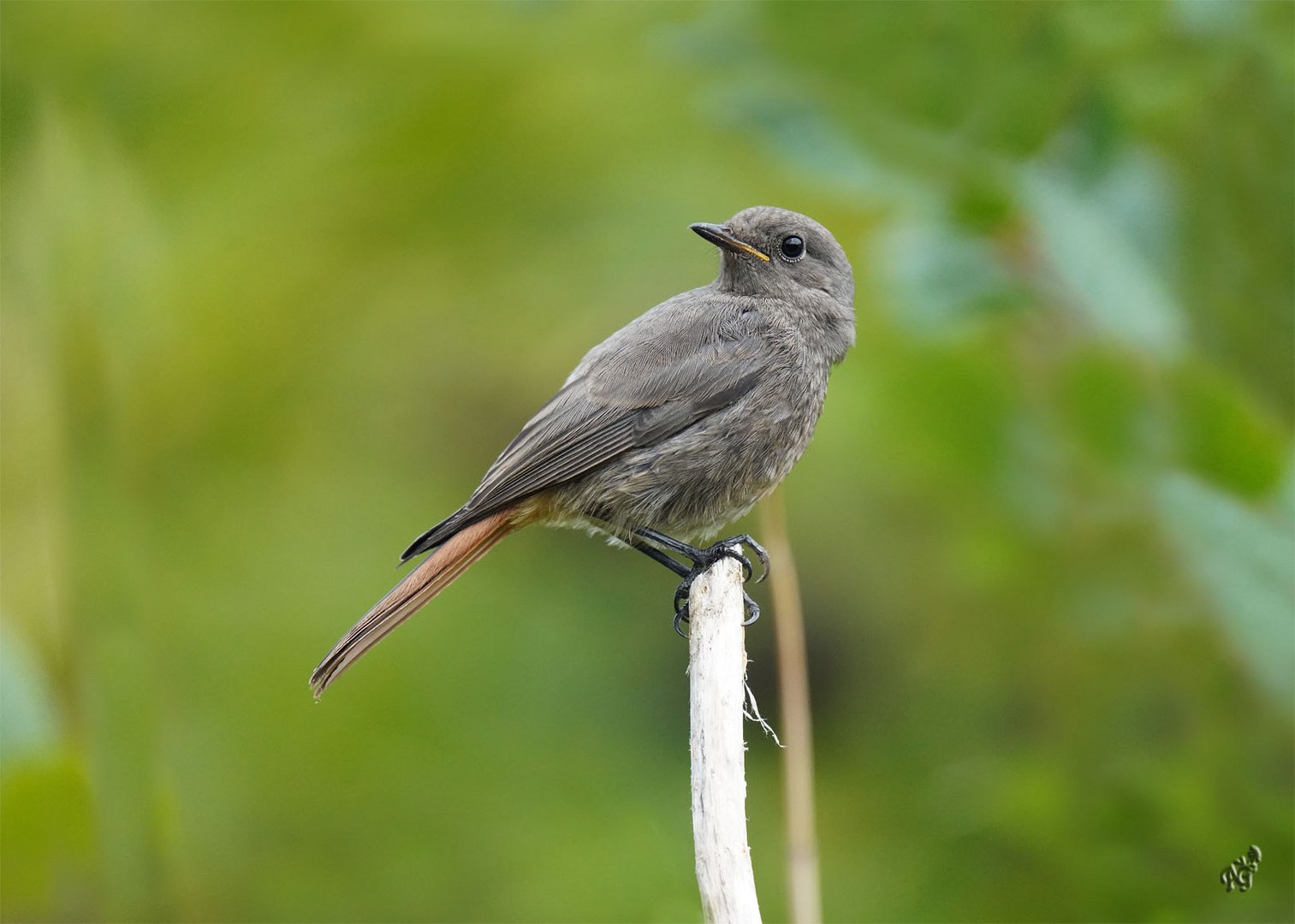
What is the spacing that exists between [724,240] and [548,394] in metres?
1.07

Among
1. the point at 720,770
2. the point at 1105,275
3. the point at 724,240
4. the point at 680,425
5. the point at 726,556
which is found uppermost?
the point at 724,240

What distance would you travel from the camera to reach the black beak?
4.13 metres

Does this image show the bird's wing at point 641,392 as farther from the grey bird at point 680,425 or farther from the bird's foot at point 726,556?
the bird's foot at point 726,556

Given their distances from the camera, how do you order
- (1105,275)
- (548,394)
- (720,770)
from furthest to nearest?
1. (548,394)
2. (1105,275)
3. (720,770)

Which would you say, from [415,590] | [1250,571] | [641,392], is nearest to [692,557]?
[641,392]

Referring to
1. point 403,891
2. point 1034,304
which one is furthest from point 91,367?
point 1034,304

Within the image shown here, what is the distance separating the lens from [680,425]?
4105 mm

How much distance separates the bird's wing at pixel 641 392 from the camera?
4.03m

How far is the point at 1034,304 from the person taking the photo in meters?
3.45

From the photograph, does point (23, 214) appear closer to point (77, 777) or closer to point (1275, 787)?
point (77, 777)

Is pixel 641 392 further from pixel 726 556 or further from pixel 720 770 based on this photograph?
pixel 720 770

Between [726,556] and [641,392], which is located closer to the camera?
[726,556]

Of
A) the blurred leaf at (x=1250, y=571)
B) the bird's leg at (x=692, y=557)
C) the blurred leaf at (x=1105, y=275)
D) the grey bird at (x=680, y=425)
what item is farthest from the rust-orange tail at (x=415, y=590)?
the blurred leaf at (x=1250, y=571)

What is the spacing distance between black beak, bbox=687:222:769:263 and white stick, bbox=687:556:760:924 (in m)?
1.36
